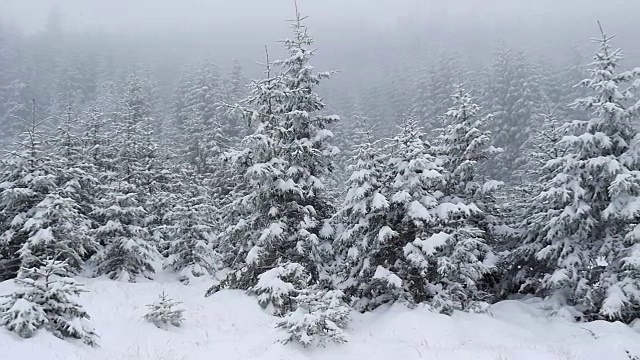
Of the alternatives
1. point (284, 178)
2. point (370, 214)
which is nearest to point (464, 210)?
point (370, 214)

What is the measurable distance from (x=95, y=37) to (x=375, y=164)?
423ft

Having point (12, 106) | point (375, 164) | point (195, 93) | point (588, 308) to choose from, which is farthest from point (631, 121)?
point (12, 106)

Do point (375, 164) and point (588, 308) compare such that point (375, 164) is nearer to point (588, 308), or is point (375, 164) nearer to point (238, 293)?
point (238, 293)

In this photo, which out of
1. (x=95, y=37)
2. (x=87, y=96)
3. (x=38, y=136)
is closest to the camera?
(x=38, y=136)

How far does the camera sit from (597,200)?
1875 cm

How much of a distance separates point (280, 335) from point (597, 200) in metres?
14.1

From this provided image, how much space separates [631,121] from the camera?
18.8 meters

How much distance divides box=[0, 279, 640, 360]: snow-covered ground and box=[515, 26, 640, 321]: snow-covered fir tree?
181 centimetres

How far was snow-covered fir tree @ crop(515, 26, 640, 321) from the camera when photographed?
17375 mm

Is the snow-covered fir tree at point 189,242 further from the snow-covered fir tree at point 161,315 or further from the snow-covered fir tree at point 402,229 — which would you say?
the snow-covered fir tree at point 161,315

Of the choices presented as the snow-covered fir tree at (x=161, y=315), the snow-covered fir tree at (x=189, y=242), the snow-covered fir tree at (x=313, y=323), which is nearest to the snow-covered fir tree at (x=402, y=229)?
the snow-covered fir tree at (x=313, y=323)

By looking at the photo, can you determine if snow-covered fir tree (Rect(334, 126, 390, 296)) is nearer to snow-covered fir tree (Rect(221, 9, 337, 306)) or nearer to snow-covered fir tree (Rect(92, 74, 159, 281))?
snow-covered fir tree (Rect(221, 9, 337, 306))

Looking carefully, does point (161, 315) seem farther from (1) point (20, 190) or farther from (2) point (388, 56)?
(2) point (388, 56)

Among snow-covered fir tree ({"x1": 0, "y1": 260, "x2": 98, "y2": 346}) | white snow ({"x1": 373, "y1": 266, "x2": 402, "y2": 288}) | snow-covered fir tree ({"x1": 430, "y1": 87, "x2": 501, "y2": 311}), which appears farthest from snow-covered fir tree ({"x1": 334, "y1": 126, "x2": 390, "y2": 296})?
snow-covered fir tree ({"x1": 0, "y1": 260, "x2": 98, "y2": 346})
